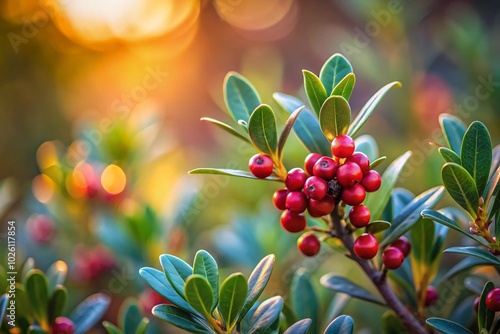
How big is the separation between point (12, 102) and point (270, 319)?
2.95 m

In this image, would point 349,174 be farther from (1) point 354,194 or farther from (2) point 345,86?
(2) point 345,86

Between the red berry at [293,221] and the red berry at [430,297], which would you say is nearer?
the red berry at [293,221]

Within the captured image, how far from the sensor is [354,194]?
29.6 inches

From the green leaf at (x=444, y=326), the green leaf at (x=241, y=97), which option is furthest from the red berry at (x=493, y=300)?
the green leaf at (x=241, y=97)

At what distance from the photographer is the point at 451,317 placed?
1.01 meters

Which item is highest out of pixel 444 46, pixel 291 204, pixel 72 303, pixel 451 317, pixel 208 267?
pixel 444 46

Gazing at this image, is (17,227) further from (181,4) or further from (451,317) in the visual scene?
(181,4)

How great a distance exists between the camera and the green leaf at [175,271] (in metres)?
0.76

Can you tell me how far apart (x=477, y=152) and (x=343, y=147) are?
0.20 m

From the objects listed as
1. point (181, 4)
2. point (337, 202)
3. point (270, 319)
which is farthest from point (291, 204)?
point (181, 4)

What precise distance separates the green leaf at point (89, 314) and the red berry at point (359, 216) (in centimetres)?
58

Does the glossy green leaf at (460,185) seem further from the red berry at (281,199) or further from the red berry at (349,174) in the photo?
the red berry at (281,199)

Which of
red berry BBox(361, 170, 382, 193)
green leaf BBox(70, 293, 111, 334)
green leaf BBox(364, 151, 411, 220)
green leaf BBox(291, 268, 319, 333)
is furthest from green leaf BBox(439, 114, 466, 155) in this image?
green leaf BBox(70, 293, 111, 334)

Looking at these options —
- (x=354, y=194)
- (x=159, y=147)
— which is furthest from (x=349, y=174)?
Answer: (x=159, y=147)
